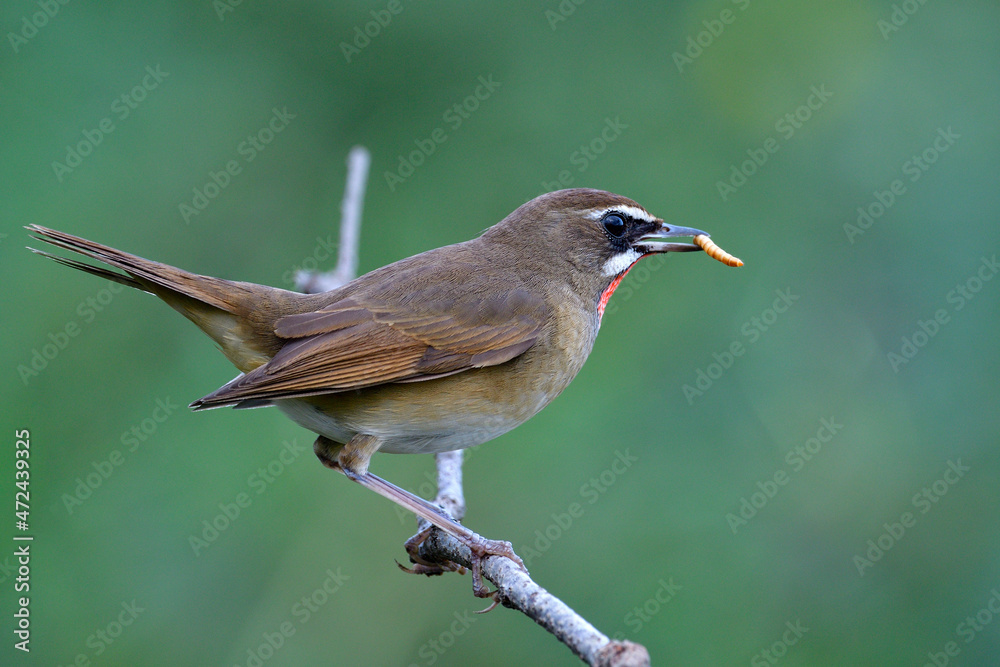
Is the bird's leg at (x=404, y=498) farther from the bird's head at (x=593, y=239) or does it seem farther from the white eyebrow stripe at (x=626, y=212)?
the white eyebrow stripe at (x=626, y=212)

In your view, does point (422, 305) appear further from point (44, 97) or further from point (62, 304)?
point (44, 97)

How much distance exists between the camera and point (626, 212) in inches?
208

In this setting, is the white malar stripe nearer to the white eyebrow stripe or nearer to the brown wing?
the white eyebrow stripe

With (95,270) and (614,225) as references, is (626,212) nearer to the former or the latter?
(614,225)

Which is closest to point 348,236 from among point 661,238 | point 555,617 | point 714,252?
point 661,238

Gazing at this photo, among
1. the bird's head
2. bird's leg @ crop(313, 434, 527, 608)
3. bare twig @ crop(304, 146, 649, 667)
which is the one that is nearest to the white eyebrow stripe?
the bird's head

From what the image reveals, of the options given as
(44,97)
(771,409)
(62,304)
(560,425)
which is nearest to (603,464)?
(560,425)

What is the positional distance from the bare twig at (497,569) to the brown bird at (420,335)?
20 cm

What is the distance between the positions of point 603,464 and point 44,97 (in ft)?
17.7

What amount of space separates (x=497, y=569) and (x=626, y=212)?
7.41 ft

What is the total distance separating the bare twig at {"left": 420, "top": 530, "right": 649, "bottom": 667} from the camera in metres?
2.80

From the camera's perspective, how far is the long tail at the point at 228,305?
4746 millimetres

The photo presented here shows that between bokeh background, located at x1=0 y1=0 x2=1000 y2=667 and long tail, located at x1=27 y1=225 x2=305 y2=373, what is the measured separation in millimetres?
1436

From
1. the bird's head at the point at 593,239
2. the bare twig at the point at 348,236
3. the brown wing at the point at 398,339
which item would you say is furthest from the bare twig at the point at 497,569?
the bird's head at the point at 593,239
